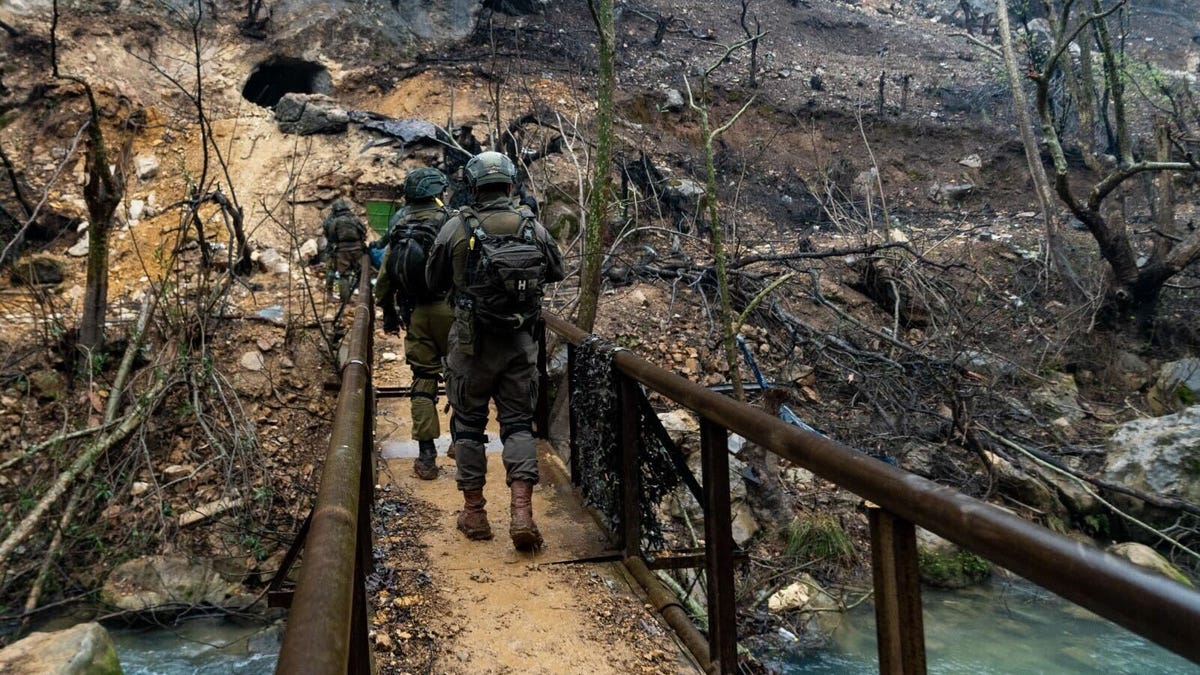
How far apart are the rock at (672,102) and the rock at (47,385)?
43.0 ft

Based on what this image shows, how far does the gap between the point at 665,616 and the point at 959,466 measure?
5874 mm

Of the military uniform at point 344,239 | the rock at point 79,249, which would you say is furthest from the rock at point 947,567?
the rock at point 79,249

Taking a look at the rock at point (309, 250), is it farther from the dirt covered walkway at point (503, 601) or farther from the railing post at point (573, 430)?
the railing post at point (573, 430)

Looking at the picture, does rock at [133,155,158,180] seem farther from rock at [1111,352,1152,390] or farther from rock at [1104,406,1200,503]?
rock at [1111,352,1152,390]

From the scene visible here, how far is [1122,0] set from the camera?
8836 mm

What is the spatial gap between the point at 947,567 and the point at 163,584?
21.1 feet

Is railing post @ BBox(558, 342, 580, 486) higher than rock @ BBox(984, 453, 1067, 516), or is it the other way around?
railing post @ BBox(558, 342, 580, 486)

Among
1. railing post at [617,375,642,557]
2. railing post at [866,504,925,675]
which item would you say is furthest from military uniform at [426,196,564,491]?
railing post at [866,504,925,675]

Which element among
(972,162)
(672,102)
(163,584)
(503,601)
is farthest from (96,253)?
(972,162)

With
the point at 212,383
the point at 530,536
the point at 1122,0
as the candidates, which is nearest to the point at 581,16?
the point at 1122,0

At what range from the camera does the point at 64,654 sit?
4.28 m

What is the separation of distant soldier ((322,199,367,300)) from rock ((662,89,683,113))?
10.1m

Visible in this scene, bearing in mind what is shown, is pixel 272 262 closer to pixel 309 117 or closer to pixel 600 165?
pixel 309 117

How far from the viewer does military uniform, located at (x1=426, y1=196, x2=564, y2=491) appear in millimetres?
3408
